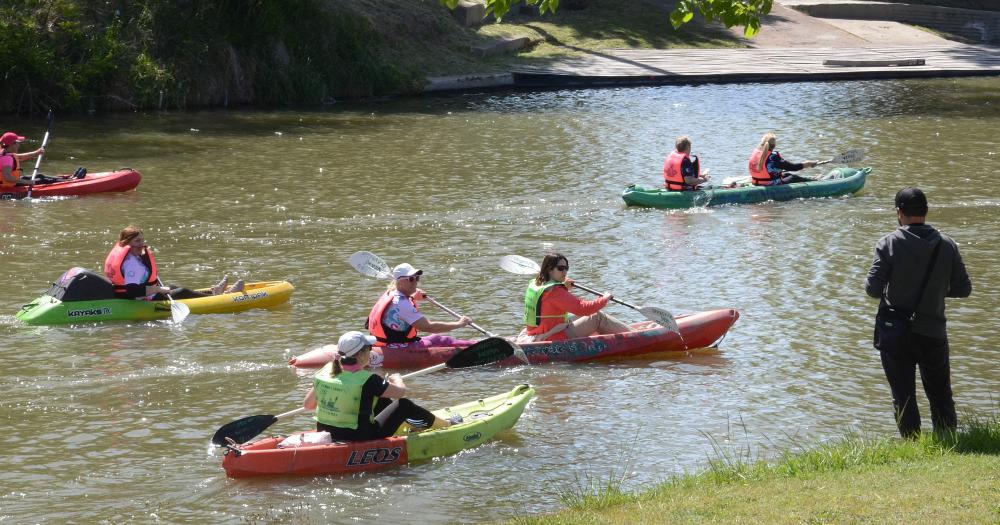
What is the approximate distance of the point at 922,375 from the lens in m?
8.05

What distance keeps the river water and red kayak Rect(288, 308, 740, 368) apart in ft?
0.62

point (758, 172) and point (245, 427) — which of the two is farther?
point (758, 172)

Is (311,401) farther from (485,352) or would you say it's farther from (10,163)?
(10,163)

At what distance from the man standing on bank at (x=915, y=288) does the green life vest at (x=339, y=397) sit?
3532 millimetres

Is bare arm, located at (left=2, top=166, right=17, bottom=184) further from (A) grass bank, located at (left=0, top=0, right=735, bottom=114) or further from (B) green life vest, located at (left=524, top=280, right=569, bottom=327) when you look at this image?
(B) green life vest, located at (left=524, top=280, right=569, bottom=327)

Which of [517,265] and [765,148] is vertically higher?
[765,148]

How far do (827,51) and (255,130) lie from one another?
783 inches

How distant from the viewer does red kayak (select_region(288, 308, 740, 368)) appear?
38.4 ft

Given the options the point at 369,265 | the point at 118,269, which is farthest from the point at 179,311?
the point at 369,265

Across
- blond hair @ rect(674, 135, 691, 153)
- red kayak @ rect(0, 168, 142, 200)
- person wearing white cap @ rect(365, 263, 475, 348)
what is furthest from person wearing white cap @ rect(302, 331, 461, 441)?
red kayak @ rect(0, 168, 142, 200)

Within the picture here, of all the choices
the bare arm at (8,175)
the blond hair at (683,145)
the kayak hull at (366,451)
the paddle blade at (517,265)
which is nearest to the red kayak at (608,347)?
the paddle blade at (517,265)

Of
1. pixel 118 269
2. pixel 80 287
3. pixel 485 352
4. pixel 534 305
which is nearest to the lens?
pixel 485 352

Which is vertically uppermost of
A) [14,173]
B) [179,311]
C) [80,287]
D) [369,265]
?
[369,265]

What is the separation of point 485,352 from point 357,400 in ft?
7.29
